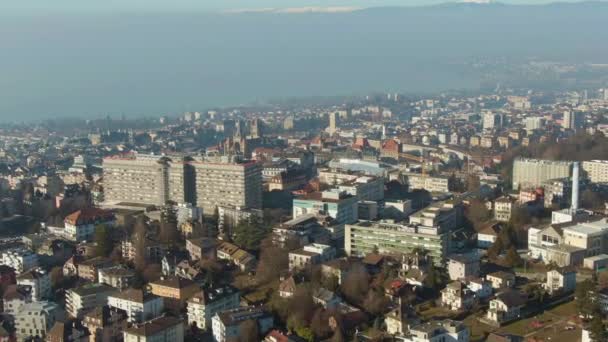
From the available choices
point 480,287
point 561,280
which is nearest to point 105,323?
point 480,287

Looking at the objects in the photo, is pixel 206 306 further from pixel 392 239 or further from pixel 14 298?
pixel 392 239

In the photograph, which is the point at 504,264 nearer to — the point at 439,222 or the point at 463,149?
the point at 439,222

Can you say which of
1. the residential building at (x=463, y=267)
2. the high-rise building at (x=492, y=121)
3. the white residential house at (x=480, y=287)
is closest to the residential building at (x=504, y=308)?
the white residential house at (x=480, y=287)

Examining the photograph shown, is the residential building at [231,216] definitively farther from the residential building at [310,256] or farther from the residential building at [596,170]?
A: the residential building at [596,170]

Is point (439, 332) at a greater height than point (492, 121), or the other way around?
point (492, 121)

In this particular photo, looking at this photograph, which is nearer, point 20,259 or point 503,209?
point 20,259

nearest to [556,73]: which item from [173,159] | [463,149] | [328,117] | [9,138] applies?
[328,117]

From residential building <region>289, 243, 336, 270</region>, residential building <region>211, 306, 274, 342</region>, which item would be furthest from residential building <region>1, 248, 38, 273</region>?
residential building <region>211, 306, 274, 342</region>
